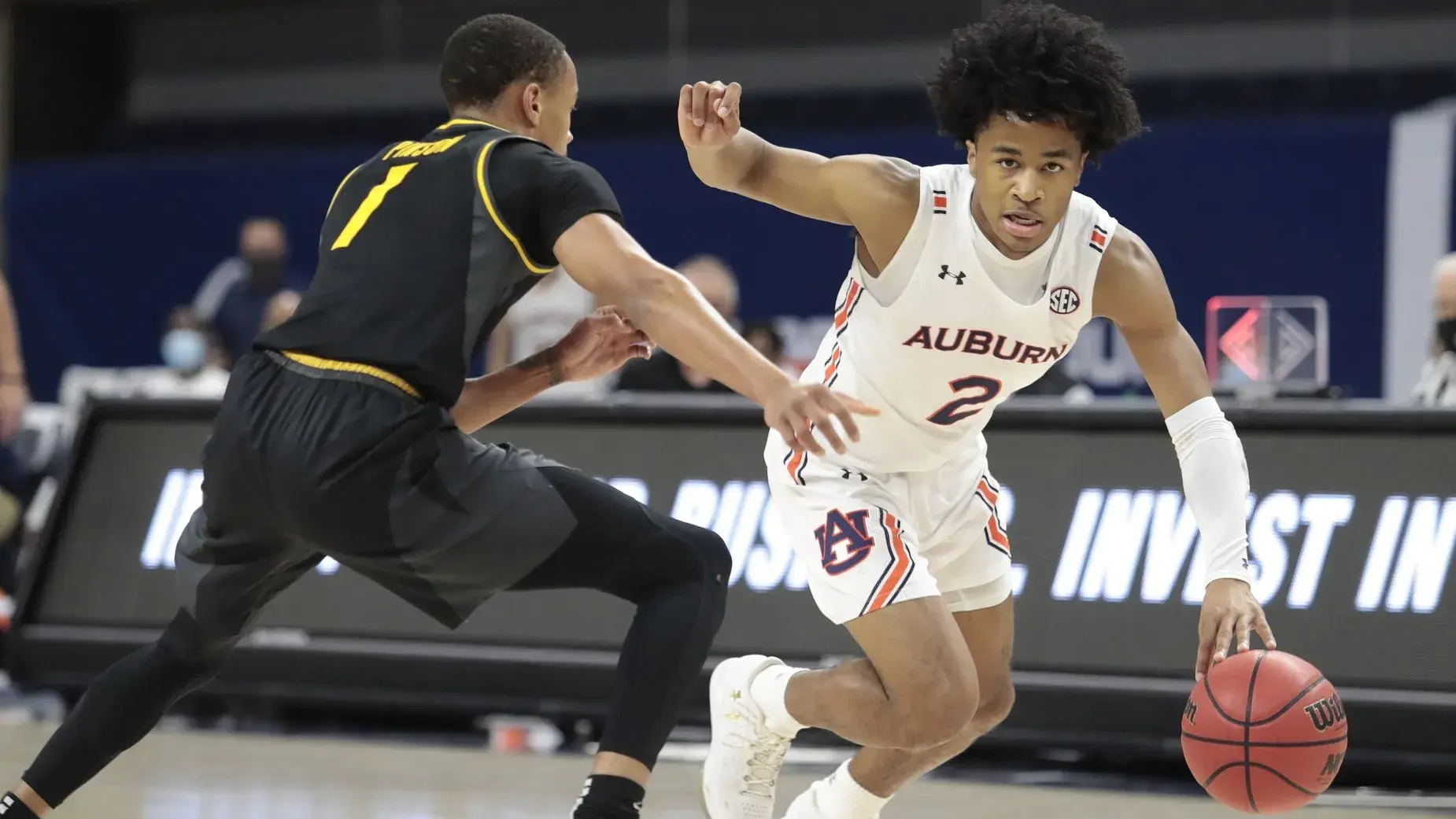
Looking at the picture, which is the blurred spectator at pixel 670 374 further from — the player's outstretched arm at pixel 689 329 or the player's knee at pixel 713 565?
the player's outstretched arm at pixel 689 329

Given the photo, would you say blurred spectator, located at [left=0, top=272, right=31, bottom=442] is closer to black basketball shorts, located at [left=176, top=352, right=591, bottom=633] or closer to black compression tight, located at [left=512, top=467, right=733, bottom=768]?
black basketball shorts, located at [left=176, top=352, right=591, bottom=633]

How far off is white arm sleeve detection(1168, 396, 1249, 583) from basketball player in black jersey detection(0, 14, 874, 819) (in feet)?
3.68

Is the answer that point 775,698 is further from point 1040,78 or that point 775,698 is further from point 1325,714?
point 1040,78

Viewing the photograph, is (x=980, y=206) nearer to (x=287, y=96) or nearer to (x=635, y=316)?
(x=635, y=316)

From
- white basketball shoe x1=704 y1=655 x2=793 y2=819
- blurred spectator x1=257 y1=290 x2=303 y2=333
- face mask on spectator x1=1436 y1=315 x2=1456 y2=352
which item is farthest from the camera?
blurred spectator x1=257 y1=290 x2=303 y2=333

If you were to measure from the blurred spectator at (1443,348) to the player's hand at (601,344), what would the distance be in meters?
3.63

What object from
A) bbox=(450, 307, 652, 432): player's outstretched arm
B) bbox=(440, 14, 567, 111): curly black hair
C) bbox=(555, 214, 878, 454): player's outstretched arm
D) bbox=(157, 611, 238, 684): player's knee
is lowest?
bbox=(157, 611, 238, 684): player's knee

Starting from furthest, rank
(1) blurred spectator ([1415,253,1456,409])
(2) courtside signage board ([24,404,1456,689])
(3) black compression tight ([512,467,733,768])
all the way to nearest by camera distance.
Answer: (1) blurred spectator ([1415,253,1456,409])
(2) courtside signage board ([24,404,1456,689])
(3) black compression tight ([512,467,733,768])

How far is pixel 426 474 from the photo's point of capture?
3771mm

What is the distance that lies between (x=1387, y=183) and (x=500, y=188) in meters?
8.17

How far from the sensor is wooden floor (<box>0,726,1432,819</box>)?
5.55 meters

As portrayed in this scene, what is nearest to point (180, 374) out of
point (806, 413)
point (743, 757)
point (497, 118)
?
point (743, 757)

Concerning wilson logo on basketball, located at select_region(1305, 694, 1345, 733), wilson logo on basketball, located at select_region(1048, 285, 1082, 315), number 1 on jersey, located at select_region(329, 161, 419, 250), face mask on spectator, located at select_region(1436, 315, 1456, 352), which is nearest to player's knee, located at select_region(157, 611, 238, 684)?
number 1 on jersey, located at select_region(329, 161, 419, 250)

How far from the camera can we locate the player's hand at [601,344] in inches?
164
